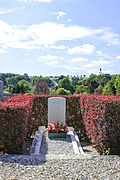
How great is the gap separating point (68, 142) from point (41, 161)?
9.07 feet

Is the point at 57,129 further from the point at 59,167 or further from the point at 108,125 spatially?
the point at 59,167

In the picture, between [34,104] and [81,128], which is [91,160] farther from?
[34,104]

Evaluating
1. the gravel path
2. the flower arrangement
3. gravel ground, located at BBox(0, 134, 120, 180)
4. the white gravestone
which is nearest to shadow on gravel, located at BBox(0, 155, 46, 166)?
gravel ground, located at BBox(0, 134, 120, 180)

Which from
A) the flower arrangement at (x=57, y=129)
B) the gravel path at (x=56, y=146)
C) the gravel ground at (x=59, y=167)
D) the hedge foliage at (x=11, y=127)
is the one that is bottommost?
the gravel path at (x=56, y=146)

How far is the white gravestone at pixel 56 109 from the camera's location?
9.84m

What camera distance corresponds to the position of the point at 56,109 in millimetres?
9867

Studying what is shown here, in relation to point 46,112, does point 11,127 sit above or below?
above

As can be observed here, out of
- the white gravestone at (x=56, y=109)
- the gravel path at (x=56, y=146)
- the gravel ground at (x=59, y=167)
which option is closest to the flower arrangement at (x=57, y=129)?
the gravel path at (x=56, y=146)

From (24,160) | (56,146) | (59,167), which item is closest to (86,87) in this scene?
(56,146)

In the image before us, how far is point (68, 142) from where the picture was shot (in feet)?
26.9

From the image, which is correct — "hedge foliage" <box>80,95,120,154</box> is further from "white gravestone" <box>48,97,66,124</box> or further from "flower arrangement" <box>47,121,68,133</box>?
"white gravestone" <box>48,97,66,124</box>

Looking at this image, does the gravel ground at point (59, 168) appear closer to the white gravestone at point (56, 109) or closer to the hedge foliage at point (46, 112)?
the white gravestone at point (56, 109)

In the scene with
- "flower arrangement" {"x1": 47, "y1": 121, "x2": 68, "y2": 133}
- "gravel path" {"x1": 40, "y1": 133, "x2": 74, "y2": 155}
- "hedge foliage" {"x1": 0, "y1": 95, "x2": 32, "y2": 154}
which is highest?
"hedge foliage" {"x1": 0, "y1": 95, "x2": 32, "y2": 154}

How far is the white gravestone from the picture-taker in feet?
32.3
